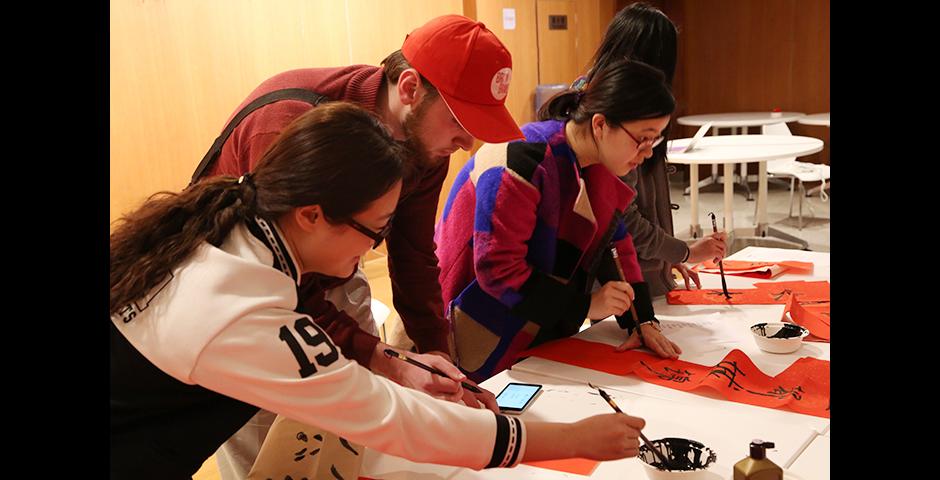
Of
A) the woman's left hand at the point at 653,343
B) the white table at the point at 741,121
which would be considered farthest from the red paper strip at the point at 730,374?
the white table at the point at 741,121

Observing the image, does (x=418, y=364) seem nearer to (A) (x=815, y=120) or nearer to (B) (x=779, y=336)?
(B) (x=779, y=336)

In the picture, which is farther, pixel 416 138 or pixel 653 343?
pixel 653 343

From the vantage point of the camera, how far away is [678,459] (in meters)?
1.22

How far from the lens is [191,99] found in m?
4.25

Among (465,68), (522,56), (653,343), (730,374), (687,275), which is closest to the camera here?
(465,68)

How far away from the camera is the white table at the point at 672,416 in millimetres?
1229

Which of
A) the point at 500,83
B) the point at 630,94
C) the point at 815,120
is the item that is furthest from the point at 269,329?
the point at 815,120

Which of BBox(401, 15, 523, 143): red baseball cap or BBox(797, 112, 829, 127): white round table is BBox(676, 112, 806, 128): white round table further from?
BBox(401, 15, 523, 143): red baseball cap

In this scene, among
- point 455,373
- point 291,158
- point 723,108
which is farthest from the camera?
point 723,108

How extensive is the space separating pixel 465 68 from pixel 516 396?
2.04 feet

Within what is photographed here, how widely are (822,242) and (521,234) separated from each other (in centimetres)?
451

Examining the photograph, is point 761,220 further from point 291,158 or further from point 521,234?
point 291,158
